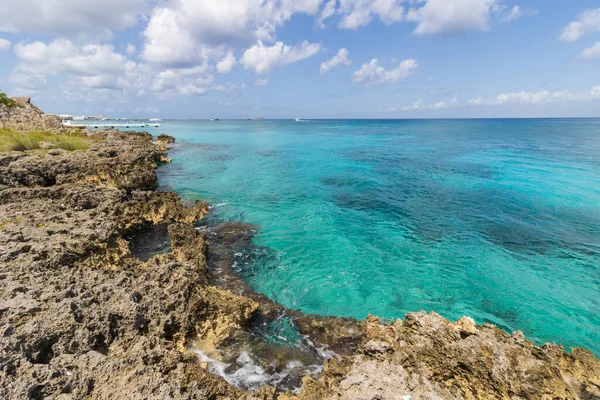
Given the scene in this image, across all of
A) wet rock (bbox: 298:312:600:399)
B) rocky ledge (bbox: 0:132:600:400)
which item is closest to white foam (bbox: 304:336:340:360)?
rocky ledge (bbox: 0:132:600:400)

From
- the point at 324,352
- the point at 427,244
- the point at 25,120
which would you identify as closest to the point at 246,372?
the point at 324,352

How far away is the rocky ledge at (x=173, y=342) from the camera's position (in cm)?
554

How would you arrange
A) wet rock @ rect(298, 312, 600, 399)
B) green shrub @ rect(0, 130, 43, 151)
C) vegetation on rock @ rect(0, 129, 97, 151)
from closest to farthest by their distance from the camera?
1. wet rock @ rect(298, 312, 600, 399)
2. green shrub @ rect(0, 130, 43, 151)
3. vegetation on rock @ rect(0, 129, 97, 151)

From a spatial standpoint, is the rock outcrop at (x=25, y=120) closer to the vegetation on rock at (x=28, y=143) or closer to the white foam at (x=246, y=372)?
the vegetation on rock at (x=28, y=143)

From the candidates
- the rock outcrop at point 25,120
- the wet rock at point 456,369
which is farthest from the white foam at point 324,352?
the rock outcrop at point 25,120

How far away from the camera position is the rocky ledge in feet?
18.2

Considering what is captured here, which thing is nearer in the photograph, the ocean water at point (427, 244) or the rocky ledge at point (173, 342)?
the rocky ledge at point (173, 342)

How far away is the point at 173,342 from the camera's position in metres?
7.62

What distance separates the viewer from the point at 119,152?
29609mm

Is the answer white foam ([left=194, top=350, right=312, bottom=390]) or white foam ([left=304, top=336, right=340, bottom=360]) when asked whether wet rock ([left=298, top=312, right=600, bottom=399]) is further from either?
white foam ([left=304, top=336, right=340, bottom=360])

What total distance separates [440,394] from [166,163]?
4207 cm

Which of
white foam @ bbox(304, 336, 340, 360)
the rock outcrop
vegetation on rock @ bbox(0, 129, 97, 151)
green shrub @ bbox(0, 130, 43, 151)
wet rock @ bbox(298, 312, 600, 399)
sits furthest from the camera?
the rock outcrop

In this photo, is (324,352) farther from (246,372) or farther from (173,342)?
(173,342)

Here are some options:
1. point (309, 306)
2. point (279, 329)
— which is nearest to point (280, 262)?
point (309, 306)
